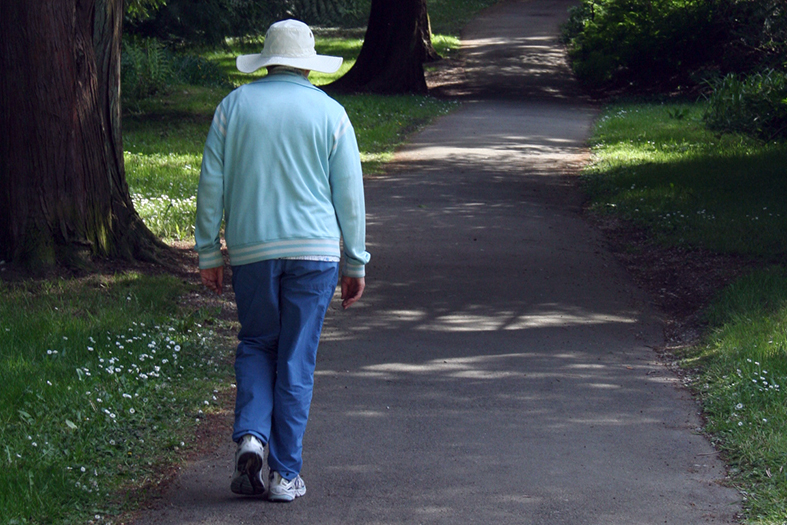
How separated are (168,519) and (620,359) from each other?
354 centimetres

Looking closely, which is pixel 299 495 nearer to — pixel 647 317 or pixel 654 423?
pixel 654 423

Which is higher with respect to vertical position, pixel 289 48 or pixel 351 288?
pixel 289 48

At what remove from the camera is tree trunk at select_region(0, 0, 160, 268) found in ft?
22.1

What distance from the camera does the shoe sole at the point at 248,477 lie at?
3.85 meters

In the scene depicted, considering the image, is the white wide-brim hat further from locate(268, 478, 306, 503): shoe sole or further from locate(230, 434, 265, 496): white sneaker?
locate(268, 478, 306, 503): shoe sole

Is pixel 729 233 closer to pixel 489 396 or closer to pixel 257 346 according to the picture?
pixel 489 396

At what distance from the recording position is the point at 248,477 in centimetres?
393

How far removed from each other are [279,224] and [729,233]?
6.75 meters

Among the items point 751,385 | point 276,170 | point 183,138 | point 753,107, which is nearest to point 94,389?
point 276,170

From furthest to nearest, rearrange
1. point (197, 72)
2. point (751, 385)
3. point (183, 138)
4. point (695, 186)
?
point (197, 72) → point (183, 138) → point (695, 186) → point (751, 385)

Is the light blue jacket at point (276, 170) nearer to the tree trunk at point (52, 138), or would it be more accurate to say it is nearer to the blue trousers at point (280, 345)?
the blue trousers at point (280, 345)

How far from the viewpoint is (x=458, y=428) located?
16.5 ft

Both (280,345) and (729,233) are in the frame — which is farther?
(729,233)

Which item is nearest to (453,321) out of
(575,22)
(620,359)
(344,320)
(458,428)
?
(344,320)
